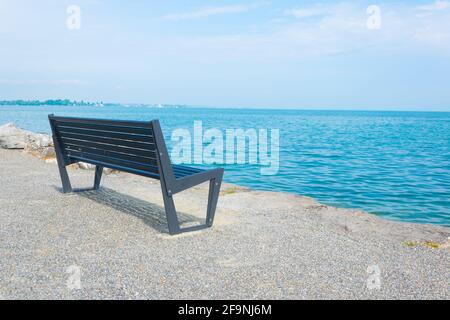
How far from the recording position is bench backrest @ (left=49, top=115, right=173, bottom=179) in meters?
5.50

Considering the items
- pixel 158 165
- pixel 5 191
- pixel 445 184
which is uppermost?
pixel 158 165

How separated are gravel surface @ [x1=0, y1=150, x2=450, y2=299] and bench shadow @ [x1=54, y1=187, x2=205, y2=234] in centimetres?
2

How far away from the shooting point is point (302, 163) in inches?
843

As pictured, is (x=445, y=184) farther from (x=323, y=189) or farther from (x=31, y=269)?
(x=31, y=269)

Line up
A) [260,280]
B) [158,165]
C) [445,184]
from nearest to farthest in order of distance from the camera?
[260,280]
[158,165]
[445,184]

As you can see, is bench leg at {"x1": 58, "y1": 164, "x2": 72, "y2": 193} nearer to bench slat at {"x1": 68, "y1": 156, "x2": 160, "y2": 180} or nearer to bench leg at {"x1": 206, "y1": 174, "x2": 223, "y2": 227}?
bench slat at {"x1": 68, "y1": 156, "x2": 160, "y2": 180}

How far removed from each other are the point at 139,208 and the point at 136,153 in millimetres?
1617

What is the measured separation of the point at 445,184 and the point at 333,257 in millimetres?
12715

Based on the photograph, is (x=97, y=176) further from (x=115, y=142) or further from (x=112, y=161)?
(x=115, y=142)

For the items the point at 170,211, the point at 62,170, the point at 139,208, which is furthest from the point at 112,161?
the point at 62,170

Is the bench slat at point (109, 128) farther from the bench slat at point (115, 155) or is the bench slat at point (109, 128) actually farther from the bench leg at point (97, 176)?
the bench leg at point (97, 176)

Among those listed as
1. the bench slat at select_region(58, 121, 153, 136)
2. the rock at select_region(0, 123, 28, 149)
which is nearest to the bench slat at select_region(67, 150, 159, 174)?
the bench slat at select_region(58, 121, 153, 136)

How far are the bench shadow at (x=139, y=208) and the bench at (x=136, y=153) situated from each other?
44 centimetres
